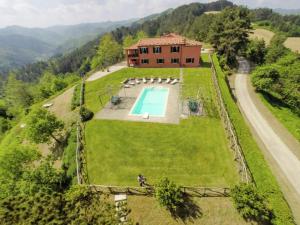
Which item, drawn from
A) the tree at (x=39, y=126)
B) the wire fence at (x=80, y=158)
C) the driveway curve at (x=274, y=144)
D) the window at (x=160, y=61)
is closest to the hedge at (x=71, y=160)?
the wire fence at (x=80, y=158)

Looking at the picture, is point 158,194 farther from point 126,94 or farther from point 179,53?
point 179,53

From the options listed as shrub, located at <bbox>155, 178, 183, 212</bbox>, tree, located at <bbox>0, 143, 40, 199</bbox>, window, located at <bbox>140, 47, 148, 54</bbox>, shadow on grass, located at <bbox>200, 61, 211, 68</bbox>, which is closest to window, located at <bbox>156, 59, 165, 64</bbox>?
window, located at <bbox>140, 47, 148, 54</bbox>

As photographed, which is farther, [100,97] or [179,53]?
[179,53]

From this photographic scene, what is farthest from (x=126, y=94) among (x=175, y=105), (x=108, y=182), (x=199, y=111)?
(x=108, y=182)

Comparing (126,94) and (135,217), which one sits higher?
(126,94)

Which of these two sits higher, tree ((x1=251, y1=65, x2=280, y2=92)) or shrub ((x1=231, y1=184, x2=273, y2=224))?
tree ((x1=251, y1=65, x2=280, y2=92))

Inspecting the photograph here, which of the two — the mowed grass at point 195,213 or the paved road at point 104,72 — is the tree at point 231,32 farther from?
the mowed grass at point 195,213

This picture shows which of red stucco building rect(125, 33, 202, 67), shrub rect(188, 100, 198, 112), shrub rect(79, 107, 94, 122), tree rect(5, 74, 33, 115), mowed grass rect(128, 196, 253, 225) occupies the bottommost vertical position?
tree rect(5, 74, 33, 115)

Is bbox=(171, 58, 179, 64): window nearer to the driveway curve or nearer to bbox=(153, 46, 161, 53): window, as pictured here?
bbox=(153, 46, 161, 53): window
